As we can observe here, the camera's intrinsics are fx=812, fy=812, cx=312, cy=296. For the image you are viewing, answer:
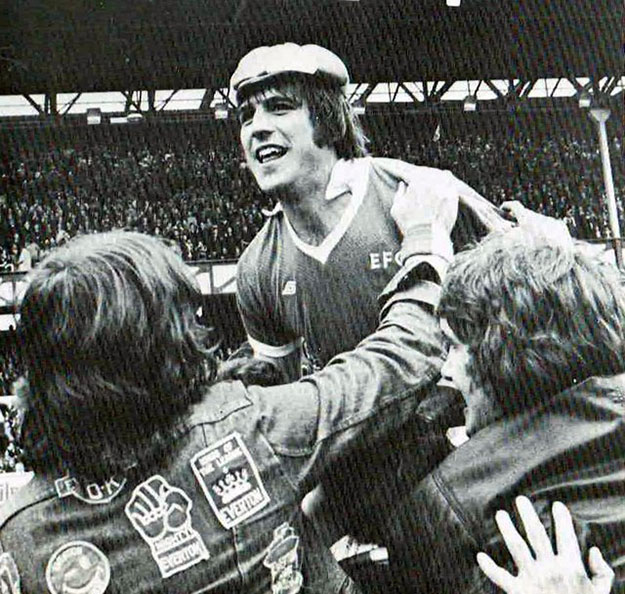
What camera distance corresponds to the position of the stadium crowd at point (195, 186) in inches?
42.0

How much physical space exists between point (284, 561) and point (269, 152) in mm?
489

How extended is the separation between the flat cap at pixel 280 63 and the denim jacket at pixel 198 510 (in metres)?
0.42

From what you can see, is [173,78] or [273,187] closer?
[273,187]

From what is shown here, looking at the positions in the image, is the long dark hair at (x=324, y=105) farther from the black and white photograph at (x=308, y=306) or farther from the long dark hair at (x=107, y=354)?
the long dark hair at (x=107, y=354)

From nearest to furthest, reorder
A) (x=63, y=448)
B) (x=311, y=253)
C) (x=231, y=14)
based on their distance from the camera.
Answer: (x=63, y=448) < (x=311, y=253) < (x=231, y=14)

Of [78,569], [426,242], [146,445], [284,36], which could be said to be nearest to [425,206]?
[426,242]

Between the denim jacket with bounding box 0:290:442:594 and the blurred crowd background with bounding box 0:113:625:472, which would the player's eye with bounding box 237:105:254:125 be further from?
the denim jacket with bounding box 0:290:442:594

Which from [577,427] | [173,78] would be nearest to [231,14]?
[173,78]

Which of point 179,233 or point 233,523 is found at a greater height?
point 179,233

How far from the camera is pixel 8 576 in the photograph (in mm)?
689

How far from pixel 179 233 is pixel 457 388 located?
55 cm

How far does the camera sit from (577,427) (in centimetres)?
74

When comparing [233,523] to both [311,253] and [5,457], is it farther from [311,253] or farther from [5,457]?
[5,457]

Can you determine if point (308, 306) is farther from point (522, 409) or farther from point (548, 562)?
point (548, 562)
